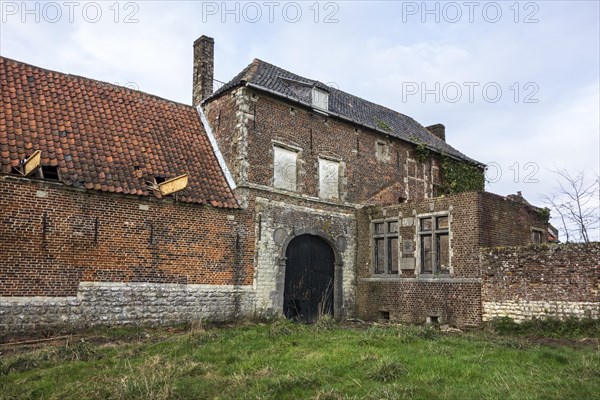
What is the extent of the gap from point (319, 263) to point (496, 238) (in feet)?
17.4

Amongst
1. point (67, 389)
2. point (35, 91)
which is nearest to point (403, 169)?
point (35, 91)

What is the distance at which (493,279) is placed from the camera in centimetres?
1359

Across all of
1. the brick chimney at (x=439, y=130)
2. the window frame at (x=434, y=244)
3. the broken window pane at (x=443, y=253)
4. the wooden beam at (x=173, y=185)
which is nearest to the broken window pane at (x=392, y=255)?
the window frame at (x=434, y=244)

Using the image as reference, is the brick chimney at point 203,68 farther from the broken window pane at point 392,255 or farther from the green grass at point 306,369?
the green grass at point 306,369

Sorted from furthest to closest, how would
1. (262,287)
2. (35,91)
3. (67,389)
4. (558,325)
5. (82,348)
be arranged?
(262,287) < (35,91) < (558,325) < (82,348) < (67,389)

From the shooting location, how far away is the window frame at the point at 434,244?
14.9 metres

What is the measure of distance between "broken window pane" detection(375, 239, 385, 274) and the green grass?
262 inches

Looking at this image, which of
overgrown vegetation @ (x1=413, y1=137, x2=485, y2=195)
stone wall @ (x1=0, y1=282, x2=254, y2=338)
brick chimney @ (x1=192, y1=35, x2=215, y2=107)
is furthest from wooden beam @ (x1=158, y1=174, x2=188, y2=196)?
overgrown vegetation @ (x1=413, y1=137, x2=485, y2=195)

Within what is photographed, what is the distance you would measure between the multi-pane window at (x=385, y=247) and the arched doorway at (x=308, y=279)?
155 cm

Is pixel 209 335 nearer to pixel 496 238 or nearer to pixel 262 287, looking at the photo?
pixel 262 287

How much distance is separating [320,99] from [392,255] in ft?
18.5

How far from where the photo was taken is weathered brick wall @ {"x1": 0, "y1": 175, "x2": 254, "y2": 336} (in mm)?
10734

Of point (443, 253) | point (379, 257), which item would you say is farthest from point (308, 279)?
point (443, 253)

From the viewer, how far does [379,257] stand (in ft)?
56.1
